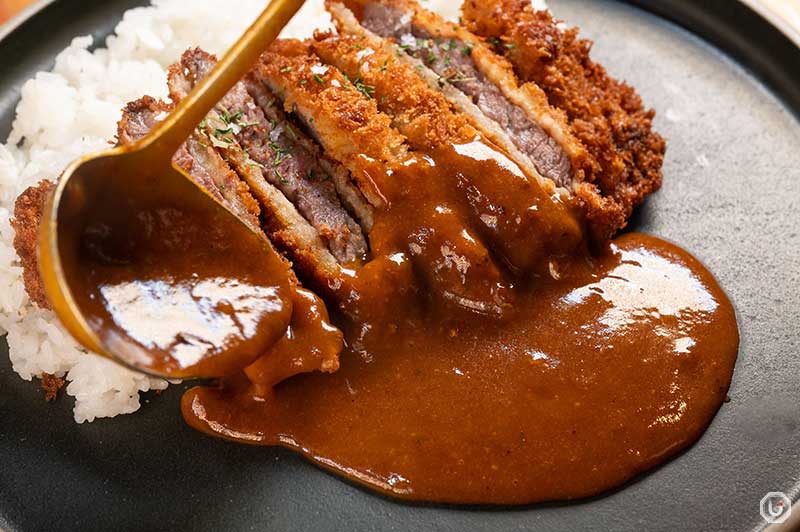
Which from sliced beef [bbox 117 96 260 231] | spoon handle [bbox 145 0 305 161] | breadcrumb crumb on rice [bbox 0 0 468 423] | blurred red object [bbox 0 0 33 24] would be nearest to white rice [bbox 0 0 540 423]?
breadcrumb crumb on rice [bbox 0 0 468 423]

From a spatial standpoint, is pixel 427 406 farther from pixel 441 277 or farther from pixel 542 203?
pixel 542 203

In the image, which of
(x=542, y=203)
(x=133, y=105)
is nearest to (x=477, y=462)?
Answer: (x=542, y=203)

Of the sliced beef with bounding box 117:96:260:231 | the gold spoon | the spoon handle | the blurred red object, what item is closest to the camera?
the gold spoon

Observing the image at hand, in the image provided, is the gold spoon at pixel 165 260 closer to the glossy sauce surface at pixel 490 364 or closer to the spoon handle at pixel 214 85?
the spoon handle at pixel 214 85

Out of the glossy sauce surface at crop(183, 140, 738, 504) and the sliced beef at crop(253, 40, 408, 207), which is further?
the sliced beef at crop(253, 40, 408, 207)

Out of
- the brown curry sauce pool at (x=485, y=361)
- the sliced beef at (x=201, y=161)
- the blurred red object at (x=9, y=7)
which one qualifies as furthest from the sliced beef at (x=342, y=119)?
the blurred red object at (x=9, y=7)

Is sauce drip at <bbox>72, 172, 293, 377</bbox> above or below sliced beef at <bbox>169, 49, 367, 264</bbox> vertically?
below

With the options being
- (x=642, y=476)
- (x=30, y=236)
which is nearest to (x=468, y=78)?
(x=642, y=476)

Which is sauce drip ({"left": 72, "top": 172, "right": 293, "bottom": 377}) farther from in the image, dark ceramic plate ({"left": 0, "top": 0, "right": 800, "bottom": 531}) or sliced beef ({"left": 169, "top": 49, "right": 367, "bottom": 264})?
dark ceramic plate ({"left": 0, "top": 0, "right": 800, "bottom": 531})
